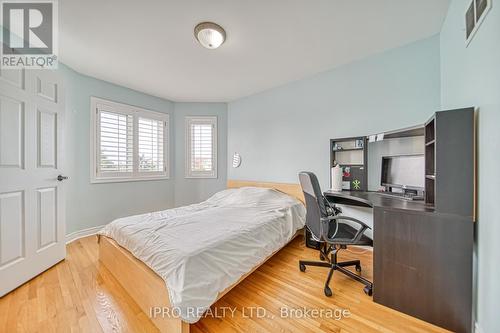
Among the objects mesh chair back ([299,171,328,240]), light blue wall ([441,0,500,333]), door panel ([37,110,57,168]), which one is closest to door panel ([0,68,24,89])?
door panel ([37,110,57,168])

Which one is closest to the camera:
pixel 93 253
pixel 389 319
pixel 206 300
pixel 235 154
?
pixel 206 300

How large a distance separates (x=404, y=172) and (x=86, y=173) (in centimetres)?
443

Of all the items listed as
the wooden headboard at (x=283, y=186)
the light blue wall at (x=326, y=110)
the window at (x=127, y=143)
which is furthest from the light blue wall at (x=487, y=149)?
the window at (x=127, y=143)

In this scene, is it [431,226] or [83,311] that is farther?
[83,311]

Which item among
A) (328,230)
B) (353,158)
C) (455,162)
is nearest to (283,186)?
(353,158)

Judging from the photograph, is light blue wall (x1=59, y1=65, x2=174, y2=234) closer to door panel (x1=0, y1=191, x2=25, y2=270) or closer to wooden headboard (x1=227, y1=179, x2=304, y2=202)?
door panel (x1=0, y1=191, x2=25, y2=270)

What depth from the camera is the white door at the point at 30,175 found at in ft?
5.65

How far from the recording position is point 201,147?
14.0 ft

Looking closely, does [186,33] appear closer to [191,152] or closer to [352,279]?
[191,152]

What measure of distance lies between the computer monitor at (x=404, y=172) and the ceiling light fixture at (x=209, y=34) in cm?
234

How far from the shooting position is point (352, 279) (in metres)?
1.91

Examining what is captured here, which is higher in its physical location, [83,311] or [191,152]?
[191,152]

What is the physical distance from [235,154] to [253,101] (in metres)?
1.14

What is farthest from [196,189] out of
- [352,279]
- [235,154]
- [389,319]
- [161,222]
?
[389,319]
